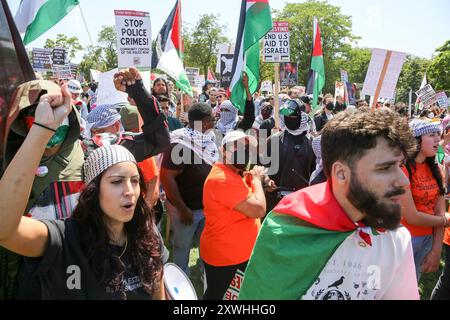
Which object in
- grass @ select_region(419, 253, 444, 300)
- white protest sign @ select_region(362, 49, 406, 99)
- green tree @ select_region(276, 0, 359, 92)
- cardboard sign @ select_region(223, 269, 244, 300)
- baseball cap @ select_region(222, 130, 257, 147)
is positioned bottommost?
grass @ select_region(419, 253, 444, 300)

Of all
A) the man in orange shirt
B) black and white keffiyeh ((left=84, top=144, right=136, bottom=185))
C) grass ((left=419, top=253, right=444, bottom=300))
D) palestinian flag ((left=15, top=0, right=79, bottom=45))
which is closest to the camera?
black and white keffiyeh ((left=84, top=144, right=136, bottom=185))

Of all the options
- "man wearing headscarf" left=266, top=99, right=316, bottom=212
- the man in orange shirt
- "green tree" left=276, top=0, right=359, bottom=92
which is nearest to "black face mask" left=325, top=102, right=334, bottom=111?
"man wearing headscarf" left=266, top=99, right=316, bottom=212

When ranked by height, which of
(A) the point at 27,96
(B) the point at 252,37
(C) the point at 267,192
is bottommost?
(C) the point at 267,192

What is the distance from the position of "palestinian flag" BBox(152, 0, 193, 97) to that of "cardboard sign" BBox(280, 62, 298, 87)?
10705 mm

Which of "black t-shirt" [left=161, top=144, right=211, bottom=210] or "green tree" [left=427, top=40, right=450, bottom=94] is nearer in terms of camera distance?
"black t-shirt" [left=161, top=144, right=211, bottom=210]

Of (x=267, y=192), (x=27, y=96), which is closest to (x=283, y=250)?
(x=27, y=96)

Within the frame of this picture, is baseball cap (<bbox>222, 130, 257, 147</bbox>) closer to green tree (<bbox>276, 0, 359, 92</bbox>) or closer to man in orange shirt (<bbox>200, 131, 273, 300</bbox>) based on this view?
man in orange shirt (<bbox>200, 131, 273, 300</bbox>)

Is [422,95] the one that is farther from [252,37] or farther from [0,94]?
[0,94]

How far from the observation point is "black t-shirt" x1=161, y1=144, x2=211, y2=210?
172 inches

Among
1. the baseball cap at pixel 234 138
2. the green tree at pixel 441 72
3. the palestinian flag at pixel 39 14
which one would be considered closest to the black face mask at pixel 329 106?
the palestinian flag at pixel 39 14

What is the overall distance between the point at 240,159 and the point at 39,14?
9.65 feet

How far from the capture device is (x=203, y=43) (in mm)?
49938
